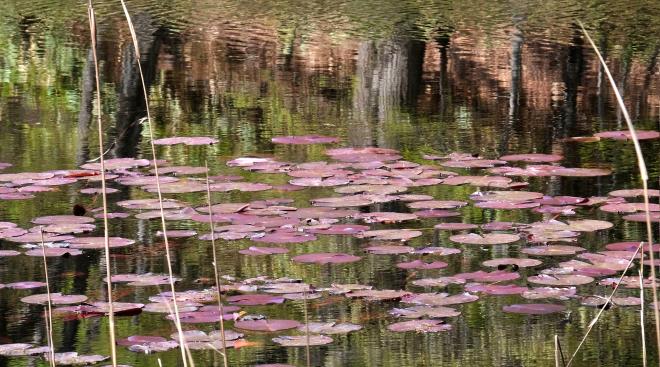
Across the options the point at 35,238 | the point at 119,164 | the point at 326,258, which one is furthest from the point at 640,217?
the point at 119,164

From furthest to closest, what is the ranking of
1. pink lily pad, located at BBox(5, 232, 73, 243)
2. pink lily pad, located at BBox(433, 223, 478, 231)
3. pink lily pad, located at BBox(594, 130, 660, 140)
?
pink lily pad, located at BBox(594, 130, 660, 140) < pink lily pad, located at BBox(433, 223, 478, 231) < pink lily pad, located at BBox(5, 232, 73, 243)

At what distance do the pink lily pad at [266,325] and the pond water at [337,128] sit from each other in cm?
2

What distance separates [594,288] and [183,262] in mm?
1474

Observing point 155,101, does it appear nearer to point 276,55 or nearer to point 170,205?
point 276,55

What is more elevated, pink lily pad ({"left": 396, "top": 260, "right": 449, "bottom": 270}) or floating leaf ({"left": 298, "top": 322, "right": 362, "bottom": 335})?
pink lily pad ({"left": 396, "top": 260, "right": 449, "bottom": 270})

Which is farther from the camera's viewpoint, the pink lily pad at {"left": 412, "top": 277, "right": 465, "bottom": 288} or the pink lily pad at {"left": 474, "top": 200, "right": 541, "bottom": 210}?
the pink lily pad at {"left": 474, "top": 200, "right": 541, "bottom": 210}

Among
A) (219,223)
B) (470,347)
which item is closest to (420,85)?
(219,223)

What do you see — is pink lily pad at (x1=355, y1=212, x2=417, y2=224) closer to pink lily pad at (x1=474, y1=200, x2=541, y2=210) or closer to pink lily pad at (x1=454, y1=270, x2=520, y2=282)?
pink lily pad at (x1=474, y1=200, x2=541, y2=210)

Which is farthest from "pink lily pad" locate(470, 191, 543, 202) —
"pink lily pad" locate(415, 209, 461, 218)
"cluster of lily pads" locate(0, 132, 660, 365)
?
"pink lily pad" locate(415, 209, 461, 218)

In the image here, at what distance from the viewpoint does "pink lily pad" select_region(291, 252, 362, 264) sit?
4711 mm

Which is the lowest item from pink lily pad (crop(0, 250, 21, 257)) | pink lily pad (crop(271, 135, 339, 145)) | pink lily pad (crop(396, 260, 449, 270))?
pink lily pad (crop(396, 260, 449, 270))

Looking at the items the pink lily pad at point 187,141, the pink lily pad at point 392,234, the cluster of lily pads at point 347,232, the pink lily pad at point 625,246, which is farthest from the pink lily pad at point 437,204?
the pink lily pad at point 187,141

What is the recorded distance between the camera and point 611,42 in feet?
36.3

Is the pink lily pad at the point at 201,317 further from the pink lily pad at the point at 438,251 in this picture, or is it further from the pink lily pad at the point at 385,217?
the pink lily pad at the point at 385,217
